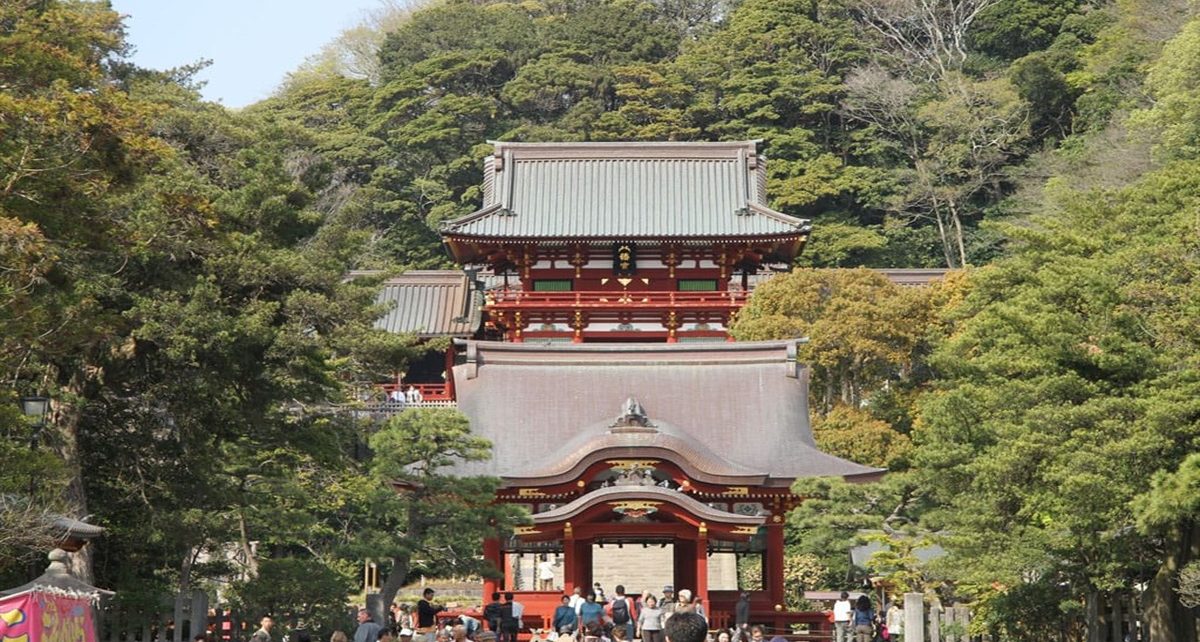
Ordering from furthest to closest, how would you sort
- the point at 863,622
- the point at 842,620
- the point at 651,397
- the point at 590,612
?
the point at 651,397, the point at 842,620, the point at 863,622, the point at 590,612

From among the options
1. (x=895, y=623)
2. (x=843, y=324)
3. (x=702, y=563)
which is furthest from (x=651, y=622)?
(x=843, y=324)

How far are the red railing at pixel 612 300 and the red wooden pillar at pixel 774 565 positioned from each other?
42.4 ft

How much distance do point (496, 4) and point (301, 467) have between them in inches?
1622

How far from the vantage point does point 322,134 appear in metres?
56.6

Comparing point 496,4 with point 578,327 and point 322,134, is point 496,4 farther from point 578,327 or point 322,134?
point 578,327

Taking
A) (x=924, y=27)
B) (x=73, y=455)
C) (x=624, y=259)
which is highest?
(x=924, y=27)

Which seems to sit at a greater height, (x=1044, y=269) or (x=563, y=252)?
(x=563, y=252)

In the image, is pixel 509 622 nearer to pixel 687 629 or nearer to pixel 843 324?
pixel 843 324

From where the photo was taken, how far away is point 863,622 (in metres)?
23.0

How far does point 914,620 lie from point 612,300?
20911mm

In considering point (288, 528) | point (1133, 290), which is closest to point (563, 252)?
point (288, 528)

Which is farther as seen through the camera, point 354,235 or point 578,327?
point 578,327

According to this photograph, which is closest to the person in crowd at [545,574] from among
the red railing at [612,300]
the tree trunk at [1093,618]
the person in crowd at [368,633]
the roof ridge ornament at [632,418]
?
the roof ridge ornament at [632,418]

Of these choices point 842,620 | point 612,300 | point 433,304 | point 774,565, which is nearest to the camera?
point 842,620
